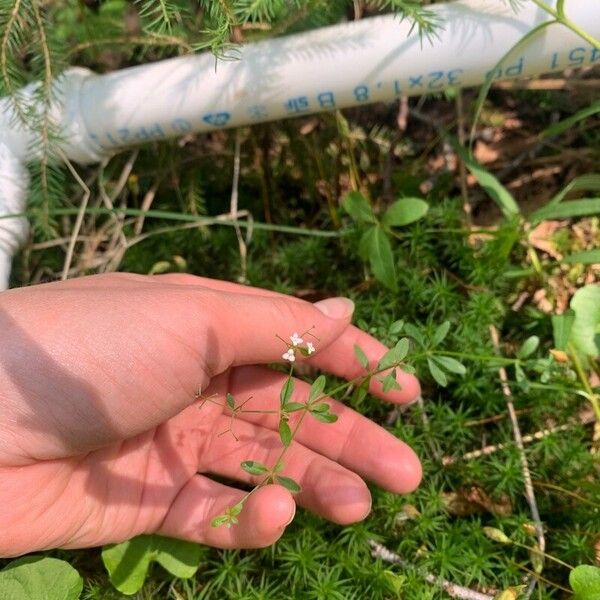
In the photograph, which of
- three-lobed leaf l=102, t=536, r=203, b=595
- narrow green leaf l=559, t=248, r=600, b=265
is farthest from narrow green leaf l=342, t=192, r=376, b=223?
three-lobed leaf l=102, t=536, r=203, b=595

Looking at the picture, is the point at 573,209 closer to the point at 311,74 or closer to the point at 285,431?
the point at 311,74

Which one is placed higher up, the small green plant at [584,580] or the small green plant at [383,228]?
the small green plant at [383,228]

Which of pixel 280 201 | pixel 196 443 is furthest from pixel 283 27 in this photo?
pixel 196 443

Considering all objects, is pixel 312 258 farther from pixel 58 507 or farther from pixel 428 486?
pixel 58 507

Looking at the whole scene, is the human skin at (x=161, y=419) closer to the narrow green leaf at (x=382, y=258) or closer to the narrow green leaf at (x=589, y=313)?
the narrow green leaf at (x=382, y=258)

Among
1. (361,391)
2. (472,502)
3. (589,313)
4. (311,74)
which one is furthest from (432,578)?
(311,74)

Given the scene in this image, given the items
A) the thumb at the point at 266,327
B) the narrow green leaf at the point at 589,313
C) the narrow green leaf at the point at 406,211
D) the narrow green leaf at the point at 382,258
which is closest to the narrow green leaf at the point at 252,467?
the thumb at the point at 266,327
